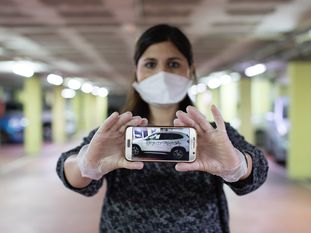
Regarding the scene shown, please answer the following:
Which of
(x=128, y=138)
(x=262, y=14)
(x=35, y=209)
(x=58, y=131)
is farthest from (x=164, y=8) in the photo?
(x=58, y=131)

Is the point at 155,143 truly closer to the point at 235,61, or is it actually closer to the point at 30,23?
the point at 30,23

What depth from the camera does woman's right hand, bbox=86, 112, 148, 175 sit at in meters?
1.03

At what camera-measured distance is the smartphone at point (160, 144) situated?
3.52ft

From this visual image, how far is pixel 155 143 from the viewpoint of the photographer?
1.10 metres

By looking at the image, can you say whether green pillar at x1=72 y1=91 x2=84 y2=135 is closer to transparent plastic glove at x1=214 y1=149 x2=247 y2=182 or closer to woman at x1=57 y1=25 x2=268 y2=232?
woman at x1=57 y1=25 x2=268 y2=232

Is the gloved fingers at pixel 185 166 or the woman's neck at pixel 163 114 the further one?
the woman's neck at pixel 163 114

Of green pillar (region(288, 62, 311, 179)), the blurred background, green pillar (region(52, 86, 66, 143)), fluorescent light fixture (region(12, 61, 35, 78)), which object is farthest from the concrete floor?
green pillar (region(52, 86, 66, 143))

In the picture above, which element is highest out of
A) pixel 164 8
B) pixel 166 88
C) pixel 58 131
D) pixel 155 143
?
pixel 58 131

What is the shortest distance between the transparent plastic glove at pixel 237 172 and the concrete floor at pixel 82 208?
447cm

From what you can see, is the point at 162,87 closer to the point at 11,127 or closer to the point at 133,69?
the point at 133,69

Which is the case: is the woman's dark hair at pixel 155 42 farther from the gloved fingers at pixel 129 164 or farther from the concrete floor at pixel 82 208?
the concrete floor at pixel 82 208

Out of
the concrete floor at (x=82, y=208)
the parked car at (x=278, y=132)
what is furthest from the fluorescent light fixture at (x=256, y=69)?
the concrete floor at (x=82, y=208)

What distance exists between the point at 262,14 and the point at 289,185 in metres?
4.03

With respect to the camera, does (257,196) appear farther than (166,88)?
Yes
